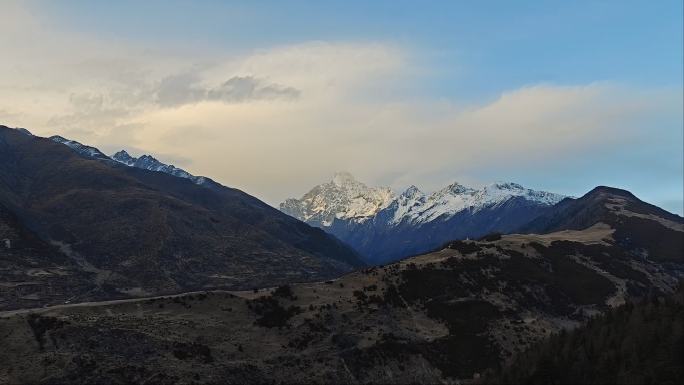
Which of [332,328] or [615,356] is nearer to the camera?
[615,356]

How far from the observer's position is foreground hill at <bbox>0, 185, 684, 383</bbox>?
283ft

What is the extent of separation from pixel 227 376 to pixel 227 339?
1133 cm

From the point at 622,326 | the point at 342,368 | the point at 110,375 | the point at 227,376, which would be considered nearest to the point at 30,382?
the point at 110,375

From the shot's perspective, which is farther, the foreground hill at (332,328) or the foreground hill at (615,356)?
the foreground hill at (332,328)

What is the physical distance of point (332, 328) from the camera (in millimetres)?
106812

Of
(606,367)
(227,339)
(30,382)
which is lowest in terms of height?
(30,382)

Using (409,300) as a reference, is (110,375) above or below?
below

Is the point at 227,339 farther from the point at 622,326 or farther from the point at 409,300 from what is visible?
the point at 622,326

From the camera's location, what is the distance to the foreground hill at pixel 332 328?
8625cm

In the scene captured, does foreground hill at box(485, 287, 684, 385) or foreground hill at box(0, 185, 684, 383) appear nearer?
foreground hill at box(485, 287, 684, 385)

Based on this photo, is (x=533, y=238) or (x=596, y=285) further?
(x=533, y=238)

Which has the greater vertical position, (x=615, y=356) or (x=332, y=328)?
(x=615, y=356)

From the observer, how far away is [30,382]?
77562 millimetres

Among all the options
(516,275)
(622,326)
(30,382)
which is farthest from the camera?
(516,275)
